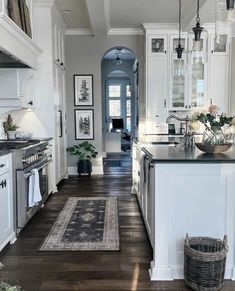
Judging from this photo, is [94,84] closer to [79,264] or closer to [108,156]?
[108,156]

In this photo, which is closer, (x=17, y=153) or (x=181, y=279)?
(x=181, y=279)

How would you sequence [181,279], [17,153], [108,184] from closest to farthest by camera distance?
[181,279], [17,153], [108,184]

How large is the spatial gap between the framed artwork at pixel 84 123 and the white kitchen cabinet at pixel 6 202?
413 cm

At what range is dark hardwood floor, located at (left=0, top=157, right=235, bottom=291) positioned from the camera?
2527 mm

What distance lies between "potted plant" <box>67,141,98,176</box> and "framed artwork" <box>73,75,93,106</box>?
0.93m

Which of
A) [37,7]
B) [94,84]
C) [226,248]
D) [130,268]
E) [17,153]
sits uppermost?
[37,7]

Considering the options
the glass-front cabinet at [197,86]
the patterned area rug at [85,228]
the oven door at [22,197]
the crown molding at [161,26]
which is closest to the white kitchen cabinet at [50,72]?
the patterned area rug at [85,228]

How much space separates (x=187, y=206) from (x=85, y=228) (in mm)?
1569

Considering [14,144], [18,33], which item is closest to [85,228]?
[14,144]

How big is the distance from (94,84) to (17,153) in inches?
164

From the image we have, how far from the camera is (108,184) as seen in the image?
251 inches

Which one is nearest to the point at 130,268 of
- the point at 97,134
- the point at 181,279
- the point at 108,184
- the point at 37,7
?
the point at 181,279

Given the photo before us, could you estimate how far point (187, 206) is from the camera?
2.64 meters

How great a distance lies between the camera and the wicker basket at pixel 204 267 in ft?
7.68
